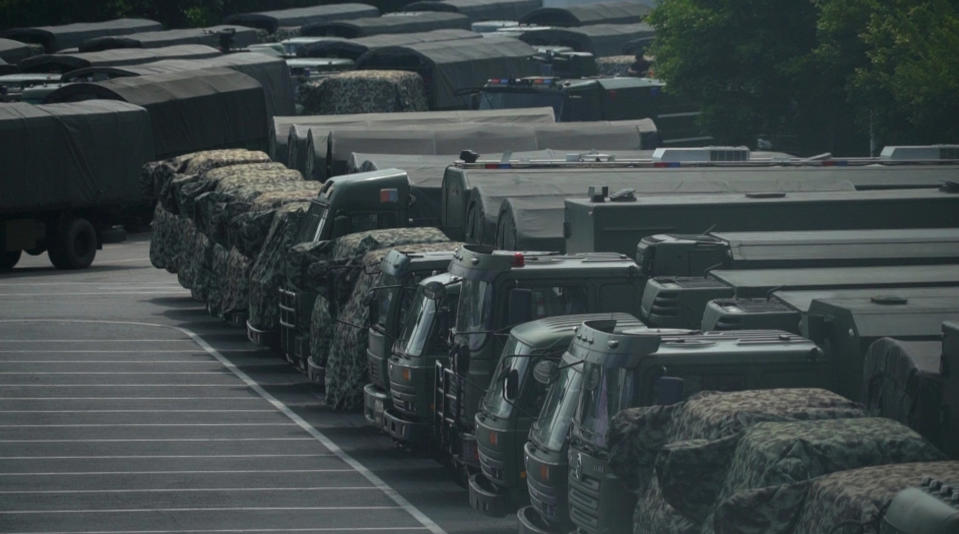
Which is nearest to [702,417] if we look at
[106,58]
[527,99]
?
[527,99]

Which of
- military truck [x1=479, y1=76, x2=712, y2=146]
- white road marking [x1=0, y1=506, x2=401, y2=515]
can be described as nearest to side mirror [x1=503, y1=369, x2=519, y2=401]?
white road marking [x1=0, y1=506, x2=401, y2=515]

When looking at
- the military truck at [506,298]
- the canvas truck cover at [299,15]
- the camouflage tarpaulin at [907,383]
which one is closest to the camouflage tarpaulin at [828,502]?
the camouflage tarpaulin at [907,383]

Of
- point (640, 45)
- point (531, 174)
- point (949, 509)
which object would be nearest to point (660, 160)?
point (531, 174)

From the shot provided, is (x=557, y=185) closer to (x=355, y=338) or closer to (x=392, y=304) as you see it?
(x=355, y=338)

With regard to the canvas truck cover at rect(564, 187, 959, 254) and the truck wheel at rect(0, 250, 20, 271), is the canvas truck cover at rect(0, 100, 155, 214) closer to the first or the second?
the truck wheel at rect(0, 250, 20, 271)

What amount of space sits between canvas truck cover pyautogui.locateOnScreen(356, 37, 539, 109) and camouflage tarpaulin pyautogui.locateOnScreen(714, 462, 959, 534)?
1597 inches

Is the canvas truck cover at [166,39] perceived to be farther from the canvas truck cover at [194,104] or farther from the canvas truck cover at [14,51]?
the canvas truck cover at [194,104]

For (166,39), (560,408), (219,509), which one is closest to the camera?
(560,408)

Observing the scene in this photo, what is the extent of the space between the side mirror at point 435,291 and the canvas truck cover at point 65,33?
53527 mm

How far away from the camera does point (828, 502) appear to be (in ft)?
32.7

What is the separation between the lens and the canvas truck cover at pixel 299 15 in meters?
76.8

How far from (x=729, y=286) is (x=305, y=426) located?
815cm

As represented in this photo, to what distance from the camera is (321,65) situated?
189ft

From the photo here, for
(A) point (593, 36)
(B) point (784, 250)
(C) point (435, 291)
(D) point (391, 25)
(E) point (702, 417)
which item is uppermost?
(E) point (702, 417)
